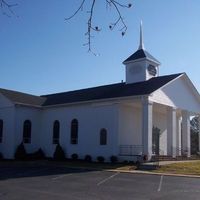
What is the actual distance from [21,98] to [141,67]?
12721 millimetres

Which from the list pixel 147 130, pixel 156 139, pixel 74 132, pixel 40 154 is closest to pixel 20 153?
pixel 40 154

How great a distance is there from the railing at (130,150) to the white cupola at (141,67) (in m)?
6.43

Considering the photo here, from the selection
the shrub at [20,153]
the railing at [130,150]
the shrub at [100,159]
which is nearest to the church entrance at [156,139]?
the railing at [130,150]

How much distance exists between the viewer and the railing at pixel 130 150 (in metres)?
30.8

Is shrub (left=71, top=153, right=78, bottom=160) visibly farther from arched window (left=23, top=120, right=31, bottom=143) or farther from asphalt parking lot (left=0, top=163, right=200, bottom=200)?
asphalt parking lot (left=0, top=163, right=200, bottom=200)

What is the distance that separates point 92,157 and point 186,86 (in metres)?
11.7

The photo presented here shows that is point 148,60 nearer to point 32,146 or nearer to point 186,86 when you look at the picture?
point 186,86

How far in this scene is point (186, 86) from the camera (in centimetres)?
3575

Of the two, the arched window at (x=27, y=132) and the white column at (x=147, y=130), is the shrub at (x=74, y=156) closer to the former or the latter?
the arched window at (x=27, y=132)

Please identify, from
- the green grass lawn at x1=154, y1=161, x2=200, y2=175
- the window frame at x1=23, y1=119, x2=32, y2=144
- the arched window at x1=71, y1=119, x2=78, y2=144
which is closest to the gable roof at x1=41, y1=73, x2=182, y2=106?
the arched window at x1=71, y1=119, x2=78, y2=144

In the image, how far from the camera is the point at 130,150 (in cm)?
3156

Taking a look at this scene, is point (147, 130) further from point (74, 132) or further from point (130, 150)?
point (74, 132)

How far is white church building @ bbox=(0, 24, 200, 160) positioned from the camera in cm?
3073

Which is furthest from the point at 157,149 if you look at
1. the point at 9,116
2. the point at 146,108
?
the point at 9,116
